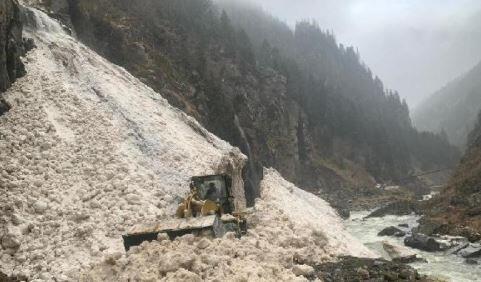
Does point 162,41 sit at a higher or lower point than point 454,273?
higher

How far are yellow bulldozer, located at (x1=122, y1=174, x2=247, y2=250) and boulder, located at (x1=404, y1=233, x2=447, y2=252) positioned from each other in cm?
1731

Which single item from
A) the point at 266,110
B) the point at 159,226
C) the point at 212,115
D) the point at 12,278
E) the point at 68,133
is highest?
the point at 266,110

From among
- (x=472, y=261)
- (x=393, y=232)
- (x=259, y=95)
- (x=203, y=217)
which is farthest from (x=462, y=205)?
(x=259, y=95)

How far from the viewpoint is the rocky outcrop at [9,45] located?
21.2m

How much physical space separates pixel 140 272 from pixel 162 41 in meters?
60.1

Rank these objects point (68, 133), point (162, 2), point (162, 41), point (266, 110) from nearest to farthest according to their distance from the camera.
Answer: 1. point (68, 133)
2. point (162, 41)
3. point (162, 2)
4. point (266, 110)

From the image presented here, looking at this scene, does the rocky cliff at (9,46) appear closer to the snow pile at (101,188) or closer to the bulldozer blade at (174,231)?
the snow pile at (101,188)

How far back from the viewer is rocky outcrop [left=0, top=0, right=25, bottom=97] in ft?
69.4

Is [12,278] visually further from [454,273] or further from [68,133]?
[454,273]

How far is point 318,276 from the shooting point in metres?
14.8

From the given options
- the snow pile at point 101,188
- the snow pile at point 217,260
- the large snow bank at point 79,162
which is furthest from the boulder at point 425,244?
the snow pile at point 217,260

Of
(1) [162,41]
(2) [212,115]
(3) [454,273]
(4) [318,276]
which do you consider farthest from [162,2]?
(4) [318,276]

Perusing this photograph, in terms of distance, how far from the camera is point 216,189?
763 inches

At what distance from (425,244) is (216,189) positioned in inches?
723
